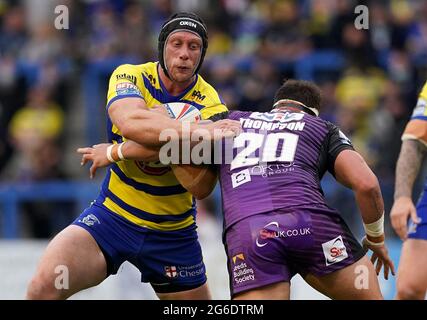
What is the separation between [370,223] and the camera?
6668 millimetres

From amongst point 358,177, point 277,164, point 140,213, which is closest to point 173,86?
point 140,213

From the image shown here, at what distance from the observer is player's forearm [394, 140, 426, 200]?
7.13m

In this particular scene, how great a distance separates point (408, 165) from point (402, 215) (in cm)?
50

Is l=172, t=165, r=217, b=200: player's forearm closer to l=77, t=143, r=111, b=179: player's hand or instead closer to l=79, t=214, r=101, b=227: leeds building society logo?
l=77, t=143, r=111, b=179: player's hand

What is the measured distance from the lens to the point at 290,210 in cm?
618

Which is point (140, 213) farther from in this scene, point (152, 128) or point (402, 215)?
point (402, 215)

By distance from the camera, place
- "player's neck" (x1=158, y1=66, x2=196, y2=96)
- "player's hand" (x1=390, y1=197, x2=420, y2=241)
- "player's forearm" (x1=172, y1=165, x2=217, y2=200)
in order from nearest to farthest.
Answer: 1. "player's forearm" (x1=172, y1=165, x2=217, y2=200)
2. "player's hand" (x1=390, y1=197, x2=420, y2=241)
3. "player's neck" (x1=158, y1=66, x2=196, y2=96)

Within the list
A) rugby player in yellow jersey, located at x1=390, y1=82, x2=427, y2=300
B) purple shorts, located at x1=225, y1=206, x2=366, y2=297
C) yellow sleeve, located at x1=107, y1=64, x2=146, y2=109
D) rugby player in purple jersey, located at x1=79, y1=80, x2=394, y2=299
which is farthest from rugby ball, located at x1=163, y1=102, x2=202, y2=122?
rugby player in yellow jersey, located at x1=390, y1=82, x2=427, y2=300

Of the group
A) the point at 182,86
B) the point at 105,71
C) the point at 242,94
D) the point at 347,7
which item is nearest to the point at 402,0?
the point at 347,7

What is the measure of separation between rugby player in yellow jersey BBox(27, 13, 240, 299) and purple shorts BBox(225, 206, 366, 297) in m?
1.26

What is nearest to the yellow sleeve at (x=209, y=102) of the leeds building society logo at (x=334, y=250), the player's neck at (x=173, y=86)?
the player's neck at (x=173, y=86)

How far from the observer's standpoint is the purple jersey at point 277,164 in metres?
6.25

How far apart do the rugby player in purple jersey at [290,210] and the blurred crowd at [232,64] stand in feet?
20.3

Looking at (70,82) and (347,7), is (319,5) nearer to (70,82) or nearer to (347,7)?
(347,7)
